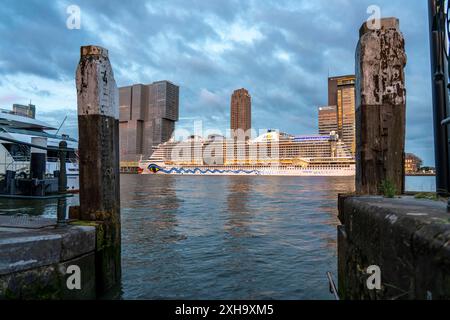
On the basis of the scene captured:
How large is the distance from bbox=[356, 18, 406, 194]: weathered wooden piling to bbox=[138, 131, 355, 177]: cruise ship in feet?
317

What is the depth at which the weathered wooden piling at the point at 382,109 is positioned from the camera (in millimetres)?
4906

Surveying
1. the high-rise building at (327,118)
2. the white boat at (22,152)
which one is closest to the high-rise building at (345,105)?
the high-rise building at (327,118)

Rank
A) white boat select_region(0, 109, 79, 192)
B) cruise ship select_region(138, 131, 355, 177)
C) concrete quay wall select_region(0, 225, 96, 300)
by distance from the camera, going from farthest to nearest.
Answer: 1. cruise ship select_region(138, 131, 355, 177)
2. white boat select_region(0, 109, 79, 192)
3. concrete quay wall select_region(0, 225, 96, 300)

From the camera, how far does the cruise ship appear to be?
102 m

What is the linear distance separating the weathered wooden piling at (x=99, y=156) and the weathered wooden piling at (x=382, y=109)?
4.14m

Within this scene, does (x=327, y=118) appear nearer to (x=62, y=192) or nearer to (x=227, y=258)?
(x=227, y=258)

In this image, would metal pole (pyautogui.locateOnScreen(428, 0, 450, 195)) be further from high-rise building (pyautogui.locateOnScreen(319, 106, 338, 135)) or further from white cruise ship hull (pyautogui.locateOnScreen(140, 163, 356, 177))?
high-rise building (pyautogui.locateOnScreen(319, 106, 338, 135))

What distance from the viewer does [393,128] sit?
4941 millimetres

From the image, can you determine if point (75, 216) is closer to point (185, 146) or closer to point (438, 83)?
point (438, 83)

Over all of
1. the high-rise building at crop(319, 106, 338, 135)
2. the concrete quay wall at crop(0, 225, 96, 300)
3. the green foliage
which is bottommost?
the concrete quay wall at crop(0, 225, 96, 300)

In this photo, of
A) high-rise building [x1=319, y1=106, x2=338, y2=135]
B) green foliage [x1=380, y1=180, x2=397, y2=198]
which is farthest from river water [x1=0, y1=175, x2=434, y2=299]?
high-rise building [x1=319, y1=106, x2=338, y2=135]

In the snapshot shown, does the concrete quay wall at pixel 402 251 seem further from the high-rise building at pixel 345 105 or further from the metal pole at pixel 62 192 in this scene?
the high-rise building at pixel 345 105

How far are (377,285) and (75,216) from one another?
4.76 metres

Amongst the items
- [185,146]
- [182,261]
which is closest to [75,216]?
[182,261]
